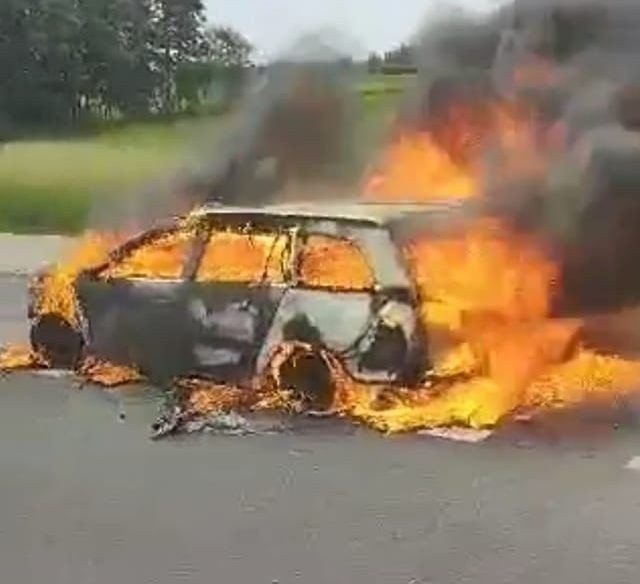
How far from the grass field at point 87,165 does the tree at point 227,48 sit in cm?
71

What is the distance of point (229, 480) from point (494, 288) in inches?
104

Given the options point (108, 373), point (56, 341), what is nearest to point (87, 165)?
→ point (56, 341)

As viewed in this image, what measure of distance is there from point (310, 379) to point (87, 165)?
414 inches

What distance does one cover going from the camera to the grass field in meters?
13.6

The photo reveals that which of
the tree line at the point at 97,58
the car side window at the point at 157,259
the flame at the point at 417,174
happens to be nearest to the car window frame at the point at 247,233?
the car side window at the point at 157,259

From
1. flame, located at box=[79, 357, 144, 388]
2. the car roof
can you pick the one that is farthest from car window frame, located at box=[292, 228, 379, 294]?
flame, located at box=[79, 357, 144, 388]

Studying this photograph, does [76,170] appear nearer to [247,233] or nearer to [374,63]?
[374,63]

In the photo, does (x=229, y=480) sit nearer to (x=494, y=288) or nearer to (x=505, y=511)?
A: (x=505, y=511)

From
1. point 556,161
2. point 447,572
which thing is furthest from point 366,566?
point 556,161

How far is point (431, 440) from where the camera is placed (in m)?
8.38

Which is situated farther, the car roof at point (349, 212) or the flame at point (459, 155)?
the flame at point (459, 155)

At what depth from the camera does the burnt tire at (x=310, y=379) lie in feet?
29.6

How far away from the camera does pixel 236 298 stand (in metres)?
9.41

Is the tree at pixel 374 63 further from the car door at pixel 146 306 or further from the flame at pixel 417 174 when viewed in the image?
the car door at pixel 146 306
